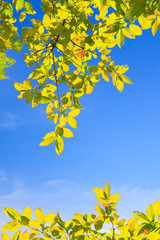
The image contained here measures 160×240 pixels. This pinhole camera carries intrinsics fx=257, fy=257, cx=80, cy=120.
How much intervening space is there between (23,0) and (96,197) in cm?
220

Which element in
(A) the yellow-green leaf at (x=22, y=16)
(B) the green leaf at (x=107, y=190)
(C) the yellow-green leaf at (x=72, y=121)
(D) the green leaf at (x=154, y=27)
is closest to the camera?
(B) the green leaf at (x=107, y=190)

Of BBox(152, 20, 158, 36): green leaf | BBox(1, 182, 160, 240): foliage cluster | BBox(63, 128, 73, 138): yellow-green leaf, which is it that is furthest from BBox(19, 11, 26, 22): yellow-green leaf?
BBox(1, 182, 160, 240): foliage cluster

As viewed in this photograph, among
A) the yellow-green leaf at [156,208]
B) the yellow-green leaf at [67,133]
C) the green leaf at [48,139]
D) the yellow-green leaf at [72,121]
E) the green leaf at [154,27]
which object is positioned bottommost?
the yellow-green leaf at [156,208]

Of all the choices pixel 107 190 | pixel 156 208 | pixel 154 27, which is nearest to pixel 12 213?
pixel 107 190

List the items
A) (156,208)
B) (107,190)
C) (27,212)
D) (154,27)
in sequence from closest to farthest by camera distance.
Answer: (156,208) < (27,212) < (107,190) < (154,27)

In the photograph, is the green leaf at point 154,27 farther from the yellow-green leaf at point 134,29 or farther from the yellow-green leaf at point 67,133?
the yellow-green leaf at point 67,133

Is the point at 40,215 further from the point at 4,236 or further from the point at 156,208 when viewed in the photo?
the point at 156,208

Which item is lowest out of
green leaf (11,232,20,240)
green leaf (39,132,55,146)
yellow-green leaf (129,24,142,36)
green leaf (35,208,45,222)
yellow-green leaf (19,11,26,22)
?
green leaf (11,232,20,240)

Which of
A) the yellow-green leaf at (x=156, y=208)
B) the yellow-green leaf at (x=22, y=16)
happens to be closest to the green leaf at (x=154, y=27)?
the yellow-green leaf at (x=156, y=208)

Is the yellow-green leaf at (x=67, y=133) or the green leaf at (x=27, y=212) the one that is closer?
the green leaf at (x=27, y=212)

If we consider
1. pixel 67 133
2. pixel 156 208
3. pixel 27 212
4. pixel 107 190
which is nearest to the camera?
pixel 156 208

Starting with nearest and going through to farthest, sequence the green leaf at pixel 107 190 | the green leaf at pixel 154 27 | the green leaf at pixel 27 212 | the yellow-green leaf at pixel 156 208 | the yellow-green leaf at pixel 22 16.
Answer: the yellow-green leaf at pixel 156 208 < the green leaf at pixel 27 212 < the green leaf at pixel 107 190 < the green leaf at pixel 154 27 < the yellow-green leaf at pixel 22 16

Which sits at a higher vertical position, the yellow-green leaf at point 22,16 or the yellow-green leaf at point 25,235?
the yellow-green leaf at point 22,16

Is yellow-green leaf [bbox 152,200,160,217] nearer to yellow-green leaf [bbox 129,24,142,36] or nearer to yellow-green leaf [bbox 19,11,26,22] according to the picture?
yellow-green leaf [bbox 129,24,142,36]
